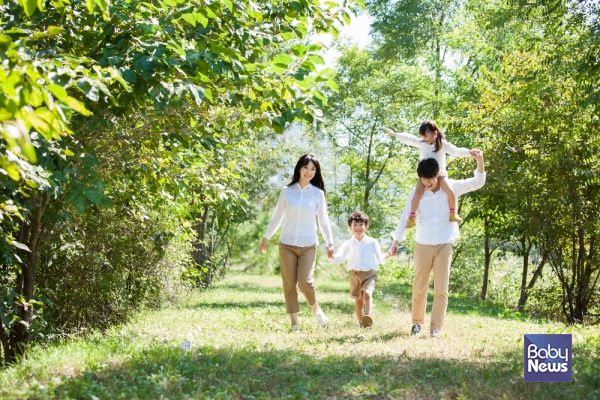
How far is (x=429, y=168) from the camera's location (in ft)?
22.3

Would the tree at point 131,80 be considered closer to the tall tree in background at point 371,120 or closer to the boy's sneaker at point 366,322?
the boy's sneaker at point 366,322

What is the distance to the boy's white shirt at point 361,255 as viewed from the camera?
807 centimetres

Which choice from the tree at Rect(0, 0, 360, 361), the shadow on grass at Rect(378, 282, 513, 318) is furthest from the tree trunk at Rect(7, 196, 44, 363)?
the shadow on grass at Rect(378, 282, 513, 318)

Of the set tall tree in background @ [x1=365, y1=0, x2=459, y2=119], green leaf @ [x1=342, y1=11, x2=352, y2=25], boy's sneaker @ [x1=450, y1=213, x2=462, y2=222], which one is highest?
tall tree in background @ [x1=365, y1=0, x2=459, y2=119]

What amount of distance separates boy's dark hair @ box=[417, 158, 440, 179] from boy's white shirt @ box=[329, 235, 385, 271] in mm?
1555

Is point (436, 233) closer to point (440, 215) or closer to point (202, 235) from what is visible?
point (440, 215)

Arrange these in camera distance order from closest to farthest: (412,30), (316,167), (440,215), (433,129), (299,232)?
(440,215) → (433,129) → (299,232) → (316,167) → (412,30)

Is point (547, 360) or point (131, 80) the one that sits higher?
point (131, 80)

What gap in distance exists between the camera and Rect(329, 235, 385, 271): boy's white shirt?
8070 millimetres

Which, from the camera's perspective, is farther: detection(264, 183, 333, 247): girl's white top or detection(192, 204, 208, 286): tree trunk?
detection(192, 204, 208, 286): tree trunk

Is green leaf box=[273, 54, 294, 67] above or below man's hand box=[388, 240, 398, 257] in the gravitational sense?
above

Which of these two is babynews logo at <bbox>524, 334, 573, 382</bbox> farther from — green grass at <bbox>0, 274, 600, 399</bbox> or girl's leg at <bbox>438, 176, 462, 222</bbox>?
girl's leg at <bbox>438, 176, 462, 222</bbox>

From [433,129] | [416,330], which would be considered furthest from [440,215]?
[416,330]

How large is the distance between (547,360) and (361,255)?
3465 mm
